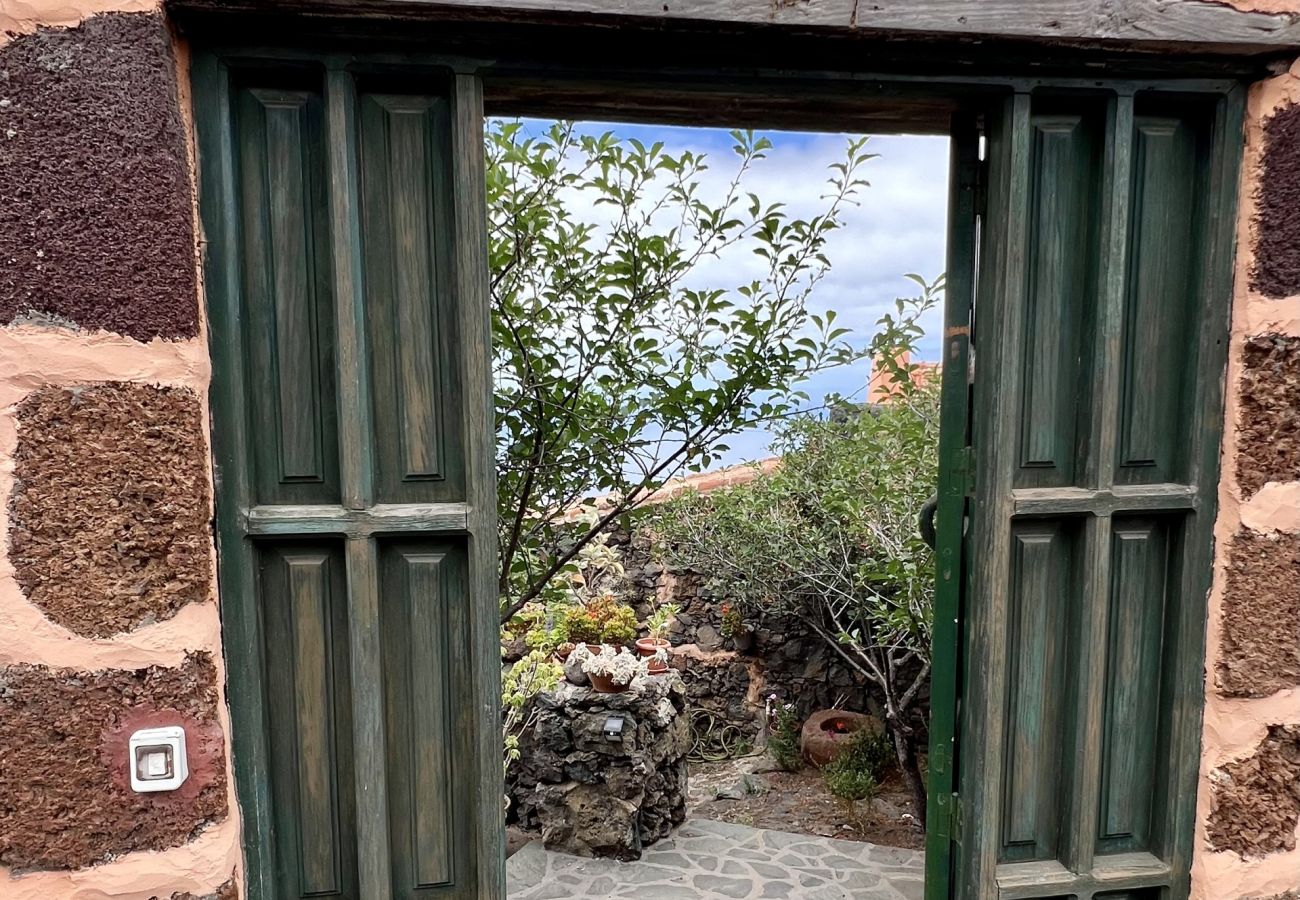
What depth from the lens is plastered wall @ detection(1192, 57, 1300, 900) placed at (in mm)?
972

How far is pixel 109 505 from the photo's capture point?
0.81 meters

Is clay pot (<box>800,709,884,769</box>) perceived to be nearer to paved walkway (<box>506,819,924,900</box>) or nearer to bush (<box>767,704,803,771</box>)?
bush (<box>767,704,803,771</box>)

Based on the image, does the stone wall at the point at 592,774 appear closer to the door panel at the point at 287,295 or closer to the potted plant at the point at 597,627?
the potted plant at the point at 597,627

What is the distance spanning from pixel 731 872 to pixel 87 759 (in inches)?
122

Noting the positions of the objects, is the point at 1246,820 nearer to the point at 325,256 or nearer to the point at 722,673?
the point at 325,256

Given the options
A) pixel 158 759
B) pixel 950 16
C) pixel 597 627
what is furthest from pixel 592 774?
pixel 950 16

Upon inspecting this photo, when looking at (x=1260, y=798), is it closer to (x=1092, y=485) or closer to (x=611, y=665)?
(x=1092, y=485)

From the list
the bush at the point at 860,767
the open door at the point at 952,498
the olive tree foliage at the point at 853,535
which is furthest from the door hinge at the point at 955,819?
the bush at the point at 860,767

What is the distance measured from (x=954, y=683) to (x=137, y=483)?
1.12 meters

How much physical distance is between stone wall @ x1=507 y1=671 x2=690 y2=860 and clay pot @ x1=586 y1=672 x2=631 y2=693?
0.10ft

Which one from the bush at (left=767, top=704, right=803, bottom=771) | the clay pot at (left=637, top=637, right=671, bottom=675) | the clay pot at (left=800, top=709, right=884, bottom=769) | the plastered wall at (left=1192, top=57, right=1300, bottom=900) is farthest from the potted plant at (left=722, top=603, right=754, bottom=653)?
the plastered wall at (left=1192, top=57, right=1300, bottom=900)

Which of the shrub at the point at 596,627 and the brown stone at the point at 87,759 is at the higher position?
the brown stone at the point at 87,759

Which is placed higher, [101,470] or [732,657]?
[101,470]

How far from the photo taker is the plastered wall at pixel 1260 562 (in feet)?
3.19
